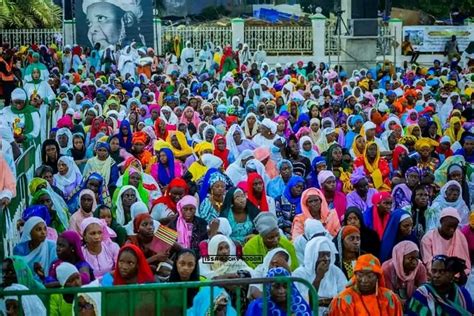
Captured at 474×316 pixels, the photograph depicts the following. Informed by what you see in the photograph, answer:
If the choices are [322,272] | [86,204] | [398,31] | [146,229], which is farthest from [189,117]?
[398,31]

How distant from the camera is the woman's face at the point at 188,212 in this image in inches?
387

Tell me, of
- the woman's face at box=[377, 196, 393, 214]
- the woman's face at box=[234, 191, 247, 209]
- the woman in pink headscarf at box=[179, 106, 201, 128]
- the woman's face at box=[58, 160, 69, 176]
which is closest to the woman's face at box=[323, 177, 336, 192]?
the woman's face at box=[377, 196, 393, 214]

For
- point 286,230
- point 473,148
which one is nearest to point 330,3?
point 473,148

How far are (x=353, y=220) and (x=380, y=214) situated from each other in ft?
2.76

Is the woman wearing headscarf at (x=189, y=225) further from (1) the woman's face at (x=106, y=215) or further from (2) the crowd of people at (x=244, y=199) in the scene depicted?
(1) the woman's face at (x=106, y=215)

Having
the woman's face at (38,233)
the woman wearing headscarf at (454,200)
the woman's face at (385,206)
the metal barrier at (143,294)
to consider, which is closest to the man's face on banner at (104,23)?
the woman wearing headscarf at (454,200)

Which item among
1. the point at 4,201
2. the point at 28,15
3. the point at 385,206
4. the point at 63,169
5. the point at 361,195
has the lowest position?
the point at 361,195

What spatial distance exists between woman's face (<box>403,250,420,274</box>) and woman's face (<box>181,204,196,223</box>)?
2194 mm

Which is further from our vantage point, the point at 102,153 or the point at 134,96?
the point at 134,96

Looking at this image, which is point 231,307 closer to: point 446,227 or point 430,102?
point 446,227

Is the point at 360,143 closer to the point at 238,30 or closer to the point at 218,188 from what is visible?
the point at 218,188

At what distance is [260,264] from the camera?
829 centimetres

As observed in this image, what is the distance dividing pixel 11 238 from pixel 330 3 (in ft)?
124

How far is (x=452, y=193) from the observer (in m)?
10.8
